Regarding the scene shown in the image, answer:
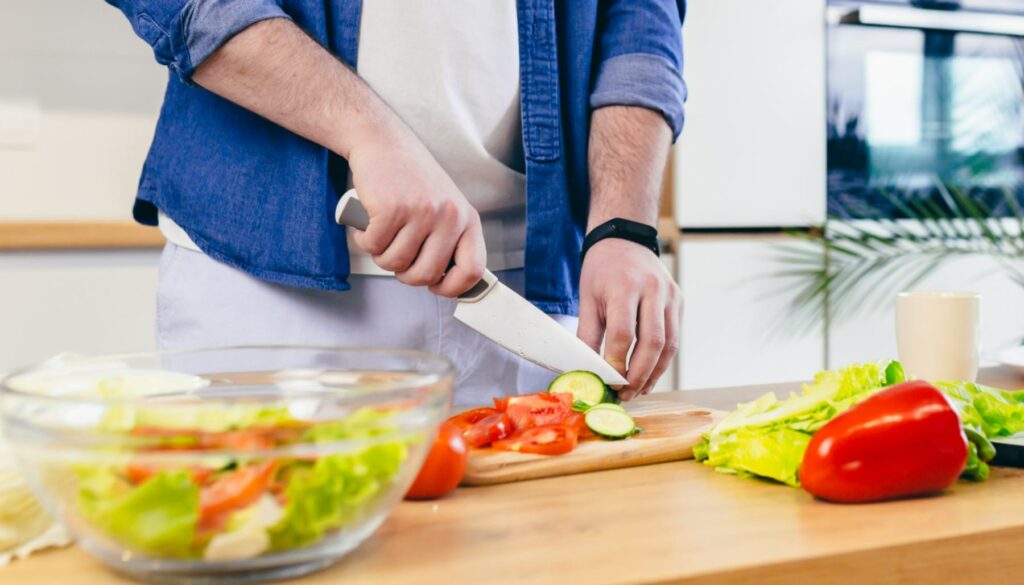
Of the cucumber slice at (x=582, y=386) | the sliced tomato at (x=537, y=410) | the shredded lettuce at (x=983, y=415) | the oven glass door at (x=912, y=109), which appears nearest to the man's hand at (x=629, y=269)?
the cucumber slice at (x=582, y=386)

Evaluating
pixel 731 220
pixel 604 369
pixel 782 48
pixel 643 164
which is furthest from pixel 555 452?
pixel 782 48

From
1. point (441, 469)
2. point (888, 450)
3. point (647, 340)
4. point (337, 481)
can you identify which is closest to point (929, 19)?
point (647, 340)

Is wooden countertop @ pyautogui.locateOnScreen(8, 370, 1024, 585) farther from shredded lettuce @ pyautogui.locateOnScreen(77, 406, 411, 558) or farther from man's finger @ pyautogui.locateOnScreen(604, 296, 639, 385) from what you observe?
man's finger @ pyautogui.locateOnScreen(604, 296, 639, 385)

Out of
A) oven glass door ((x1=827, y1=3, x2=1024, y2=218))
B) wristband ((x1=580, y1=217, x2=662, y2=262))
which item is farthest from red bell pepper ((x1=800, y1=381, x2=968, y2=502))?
oven glass door ((x1=827, y1=3, x2=1024, y2=218))

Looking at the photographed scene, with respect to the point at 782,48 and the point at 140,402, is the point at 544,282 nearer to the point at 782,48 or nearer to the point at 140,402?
the point at 140,402

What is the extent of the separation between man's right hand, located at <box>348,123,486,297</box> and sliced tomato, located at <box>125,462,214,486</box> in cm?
48

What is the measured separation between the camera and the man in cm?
107

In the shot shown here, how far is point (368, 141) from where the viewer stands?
1.04 m

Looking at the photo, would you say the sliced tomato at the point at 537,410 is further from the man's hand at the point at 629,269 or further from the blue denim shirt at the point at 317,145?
the blue denim shirt at the point at 317,145

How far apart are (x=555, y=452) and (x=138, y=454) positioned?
1.33ft

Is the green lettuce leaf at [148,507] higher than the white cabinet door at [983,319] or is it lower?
higher

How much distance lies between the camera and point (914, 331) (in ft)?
4.04

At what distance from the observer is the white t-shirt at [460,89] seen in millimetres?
1217

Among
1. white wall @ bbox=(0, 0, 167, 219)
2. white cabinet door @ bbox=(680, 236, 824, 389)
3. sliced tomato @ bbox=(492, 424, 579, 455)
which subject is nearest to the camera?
sliced tomato @ bbox=(492, 424, 579, 455)
